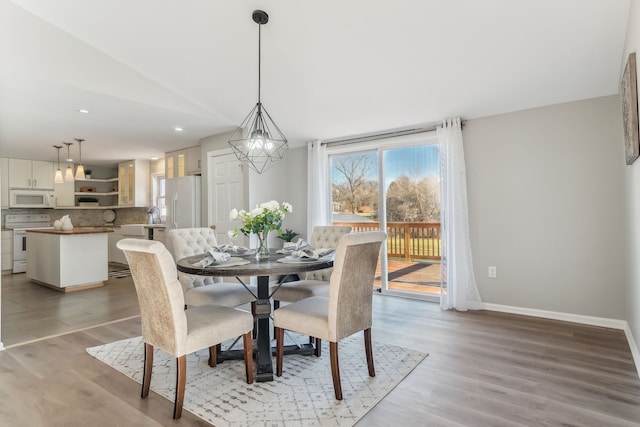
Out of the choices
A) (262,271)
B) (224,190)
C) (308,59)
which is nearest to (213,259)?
(262,271)

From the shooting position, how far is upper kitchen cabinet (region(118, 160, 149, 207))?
7520mm

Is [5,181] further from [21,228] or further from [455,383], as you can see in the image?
[455,383]

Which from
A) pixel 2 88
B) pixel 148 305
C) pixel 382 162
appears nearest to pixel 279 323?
pixel 148 305

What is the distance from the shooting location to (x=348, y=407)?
1946 millimetres

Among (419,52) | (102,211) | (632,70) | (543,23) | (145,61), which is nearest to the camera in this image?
(632,70)

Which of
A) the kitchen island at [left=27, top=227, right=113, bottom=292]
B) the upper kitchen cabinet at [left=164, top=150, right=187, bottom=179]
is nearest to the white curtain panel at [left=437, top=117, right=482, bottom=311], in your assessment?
the upper kitchen cabinet at [left=164, top=150, right=187, bottom=179]

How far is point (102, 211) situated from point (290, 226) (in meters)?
5.82

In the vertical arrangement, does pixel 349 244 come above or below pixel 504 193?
below

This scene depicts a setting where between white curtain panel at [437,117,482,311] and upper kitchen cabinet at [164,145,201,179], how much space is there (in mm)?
4096

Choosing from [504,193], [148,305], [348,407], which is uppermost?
[504,193]

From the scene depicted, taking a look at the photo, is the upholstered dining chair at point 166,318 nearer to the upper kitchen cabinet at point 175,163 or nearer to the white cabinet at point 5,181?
the upper kitchen cabinet at point 175,163

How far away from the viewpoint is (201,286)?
303cm

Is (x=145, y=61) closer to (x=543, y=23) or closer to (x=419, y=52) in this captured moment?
(x=419, y=52)

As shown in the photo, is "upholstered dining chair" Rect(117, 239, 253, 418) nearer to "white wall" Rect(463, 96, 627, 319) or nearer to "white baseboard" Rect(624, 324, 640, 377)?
"white baseboard" Rect(624, 324, 640, 377)
